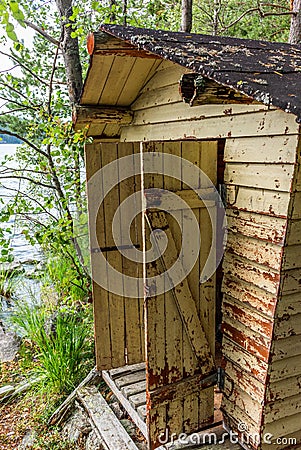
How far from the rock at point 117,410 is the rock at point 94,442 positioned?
256 millimetres

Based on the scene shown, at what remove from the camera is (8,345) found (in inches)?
231

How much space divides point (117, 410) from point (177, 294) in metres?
1.84

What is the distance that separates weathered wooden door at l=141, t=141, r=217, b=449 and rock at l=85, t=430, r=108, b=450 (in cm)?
109

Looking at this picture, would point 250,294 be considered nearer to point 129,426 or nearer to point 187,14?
point 129,426

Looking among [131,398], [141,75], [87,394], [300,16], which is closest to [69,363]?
[87,394]

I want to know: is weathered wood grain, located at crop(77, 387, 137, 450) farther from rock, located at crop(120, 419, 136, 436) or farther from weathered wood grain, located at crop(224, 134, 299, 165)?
weathered wood grain, located at crop(224, 134, 299, 165)

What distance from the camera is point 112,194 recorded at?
3.41 metres

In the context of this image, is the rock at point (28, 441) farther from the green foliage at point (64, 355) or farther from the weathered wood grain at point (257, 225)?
the weathered wood grain at point (257, 225)

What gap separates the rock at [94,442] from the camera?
3445 mm

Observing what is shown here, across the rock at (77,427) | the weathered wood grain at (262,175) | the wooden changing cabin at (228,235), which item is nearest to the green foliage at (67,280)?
the rock at (77,427)

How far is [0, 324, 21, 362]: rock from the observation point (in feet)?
18.4

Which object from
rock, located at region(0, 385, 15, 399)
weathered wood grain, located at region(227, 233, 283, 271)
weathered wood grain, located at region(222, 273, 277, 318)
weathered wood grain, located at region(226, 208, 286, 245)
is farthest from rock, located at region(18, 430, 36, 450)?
weathered wood grain, located at region(226, 208, 286, 245)

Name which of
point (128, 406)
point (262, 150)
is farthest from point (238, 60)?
point (128, 406)

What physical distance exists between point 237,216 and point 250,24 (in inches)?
304
